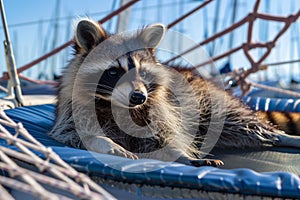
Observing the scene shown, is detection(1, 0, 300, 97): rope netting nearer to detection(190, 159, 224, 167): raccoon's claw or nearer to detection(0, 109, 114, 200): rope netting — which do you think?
detection(190, 159, 224, 167): raccoon's claw

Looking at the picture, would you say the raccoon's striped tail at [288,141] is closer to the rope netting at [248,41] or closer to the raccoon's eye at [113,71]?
the raccoon's eye at [113,71]

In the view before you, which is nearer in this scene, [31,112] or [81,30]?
[81,30]

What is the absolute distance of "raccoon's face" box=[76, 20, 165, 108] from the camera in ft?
5.80

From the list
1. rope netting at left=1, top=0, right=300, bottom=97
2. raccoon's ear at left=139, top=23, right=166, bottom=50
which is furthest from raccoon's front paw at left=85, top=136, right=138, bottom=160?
rope netting at left=1, top=0, right=300, bottom=97

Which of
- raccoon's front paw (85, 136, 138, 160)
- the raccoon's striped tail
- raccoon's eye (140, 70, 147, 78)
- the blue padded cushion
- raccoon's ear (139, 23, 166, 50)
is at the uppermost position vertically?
raccoon's ear (139, 23, 166, 50)

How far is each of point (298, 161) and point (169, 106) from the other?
62 centimetres

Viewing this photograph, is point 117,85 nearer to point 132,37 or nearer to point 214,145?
point 132,37

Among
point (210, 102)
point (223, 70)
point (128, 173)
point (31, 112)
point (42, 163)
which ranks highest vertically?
point (42, 163)

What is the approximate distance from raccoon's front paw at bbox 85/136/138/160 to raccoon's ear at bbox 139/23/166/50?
0.58 m

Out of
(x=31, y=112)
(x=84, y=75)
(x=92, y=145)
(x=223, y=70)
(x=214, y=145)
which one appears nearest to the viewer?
(x=92, y=145)

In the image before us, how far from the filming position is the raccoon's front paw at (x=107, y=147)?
1584mm

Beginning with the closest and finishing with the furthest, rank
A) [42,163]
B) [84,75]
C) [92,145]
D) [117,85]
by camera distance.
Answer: [42,163] → [92,145] → [117,85] → [84,75]

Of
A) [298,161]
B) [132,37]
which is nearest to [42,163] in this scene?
[132,37]

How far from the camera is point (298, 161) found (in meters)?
2.03
